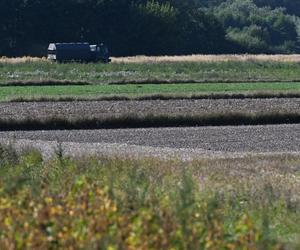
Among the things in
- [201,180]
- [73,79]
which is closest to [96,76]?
[73,79]

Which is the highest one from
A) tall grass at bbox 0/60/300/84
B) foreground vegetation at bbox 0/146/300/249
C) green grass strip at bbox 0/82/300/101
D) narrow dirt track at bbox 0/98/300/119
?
foreground vegetation at bbox 0/146/300/249

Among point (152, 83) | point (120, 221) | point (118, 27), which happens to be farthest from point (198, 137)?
point (118, 27)

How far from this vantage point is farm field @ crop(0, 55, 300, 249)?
8.42 metres

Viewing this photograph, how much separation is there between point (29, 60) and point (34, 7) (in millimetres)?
20589

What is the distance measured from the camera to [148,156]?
21.8 metres

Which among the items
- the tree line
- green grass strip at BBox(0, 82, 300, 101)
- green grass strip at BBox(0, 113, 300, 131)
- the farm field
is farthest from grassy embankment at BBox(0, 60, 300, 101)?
the tree line

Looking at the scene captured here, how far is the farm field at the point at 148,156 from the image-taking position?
8.42 meters

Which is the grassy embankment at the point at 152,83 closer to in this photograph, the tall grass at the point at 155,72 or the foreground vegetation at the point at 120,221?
the tall grass at the point at 155,72

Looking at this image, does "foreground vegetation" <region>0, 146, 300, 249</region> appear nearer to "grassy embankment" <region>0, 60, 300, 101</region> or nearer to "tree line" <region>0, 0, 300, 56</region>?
"grassy embankment" <region>0, 60, 300, 101</region>

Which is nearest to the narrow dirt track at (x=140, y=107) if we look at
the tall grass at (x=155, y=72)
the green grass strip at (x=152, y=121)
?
the green grass strip at (x=152, y=121)

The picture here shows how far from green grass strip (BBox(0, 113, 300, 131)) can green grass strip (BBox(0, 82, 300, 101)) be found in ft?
31.7

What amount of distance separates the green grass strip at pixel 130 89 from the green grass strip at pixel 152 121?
9.67 metres

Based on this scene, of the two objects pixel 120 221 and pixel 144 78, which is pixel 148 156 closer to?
pixel 120 221

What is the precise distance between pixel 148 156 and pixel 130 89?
2841cm
